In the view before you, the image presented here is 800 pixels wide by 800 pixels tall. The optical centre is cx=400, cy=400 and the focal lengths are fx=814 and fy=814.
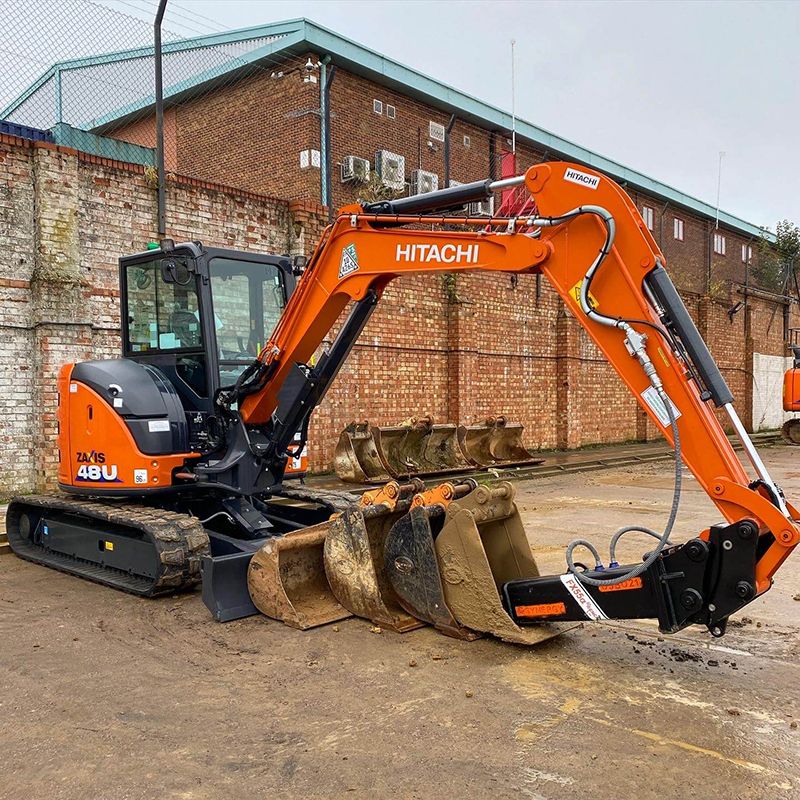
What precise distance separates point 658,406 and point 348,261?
2.45 m

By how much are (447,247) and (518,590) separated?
218cm

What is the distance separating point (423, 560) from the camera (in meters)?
5.11

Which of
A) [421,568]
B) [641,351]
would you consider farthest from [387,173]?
[641,351]

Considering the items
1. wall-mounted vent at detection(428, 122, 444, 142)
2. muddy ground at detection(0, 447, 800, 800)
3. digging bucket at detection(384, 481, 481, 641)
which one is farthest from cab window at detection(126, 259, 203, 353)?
wall-mounted vent at detection(428, 122, 444, 142)

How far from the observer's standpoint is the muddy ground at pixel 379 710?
340 cm

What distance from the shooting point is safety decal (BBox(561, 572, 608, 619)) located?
4.55 metres

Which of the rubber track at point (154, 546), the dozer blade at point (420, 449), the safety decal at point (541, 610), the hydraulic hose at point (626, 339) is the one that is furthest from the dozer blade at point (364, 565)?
the dozer blade at point (420, 449)

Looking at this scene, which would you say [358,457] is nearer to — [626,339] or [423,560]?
[423,560]

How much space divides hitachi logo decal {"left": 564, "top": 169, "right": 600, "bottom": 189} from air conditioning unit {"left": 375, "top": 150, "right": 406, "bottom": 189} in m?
15.7

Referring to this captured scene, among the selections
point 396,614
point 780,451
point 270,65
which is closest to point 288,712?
point 396,614

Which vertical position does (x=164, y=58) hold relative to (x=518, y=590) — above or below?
above

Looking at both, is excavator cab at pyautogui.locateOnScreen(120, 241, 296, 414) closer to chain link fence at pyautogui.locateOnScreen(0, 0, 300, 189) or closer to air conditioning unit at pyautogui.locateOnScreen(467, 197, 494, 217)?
air conditioning unit at pyautogui.locateOnScreen(467, 197, 494, 217)

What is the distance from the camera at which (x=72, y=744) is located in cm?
377

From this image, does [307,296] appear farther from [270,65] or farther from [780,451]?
[780,451]
